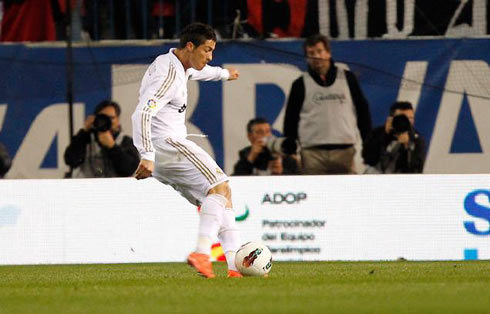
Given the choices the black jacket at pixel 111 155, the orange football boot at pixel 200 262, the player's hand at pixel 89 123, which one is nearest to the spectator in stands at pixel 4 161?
the black jacket at pixel 111 155

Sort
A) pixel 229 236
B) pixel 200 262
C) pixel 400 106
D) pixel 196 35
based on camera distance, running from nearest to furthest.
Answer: pixel 200 262 < pixel 196 35 < pixel 229 236 < pixel 400 106

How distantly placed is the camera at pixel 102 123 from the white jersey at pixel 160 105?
24.2ft

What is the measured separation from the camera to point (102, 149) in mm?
17734

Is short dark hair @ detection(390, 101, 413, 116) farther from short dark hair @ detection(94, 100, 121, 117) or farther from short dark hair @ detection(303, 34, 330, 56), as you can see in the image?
short dark hair @ detection(94, 100, 121, 117)

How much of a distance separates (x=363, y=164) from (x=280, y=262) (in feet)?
9.20

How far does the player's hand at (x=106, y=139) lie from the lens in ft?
58.3

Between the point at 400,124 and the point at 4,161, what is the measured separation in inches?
207

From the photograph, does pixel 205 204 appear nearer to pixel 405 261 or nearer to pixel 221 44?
pixel 405 261

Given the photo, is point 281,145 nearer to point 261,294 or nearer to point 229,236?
point 229,236

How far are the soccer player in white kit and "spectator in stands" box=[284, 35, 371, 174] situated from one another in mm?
7083

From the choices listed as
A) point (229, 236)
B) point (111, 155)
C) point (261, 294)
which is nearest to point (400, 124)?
point (111, 155)

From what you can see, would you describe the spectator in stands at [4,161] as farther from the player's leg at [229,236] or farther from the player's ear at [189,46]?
the player's ear at [189,46]

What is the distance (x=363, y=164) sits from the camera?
1742 cm

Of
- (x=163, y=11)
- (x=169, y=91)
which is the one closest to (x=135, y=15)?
(x=163, y=11)
